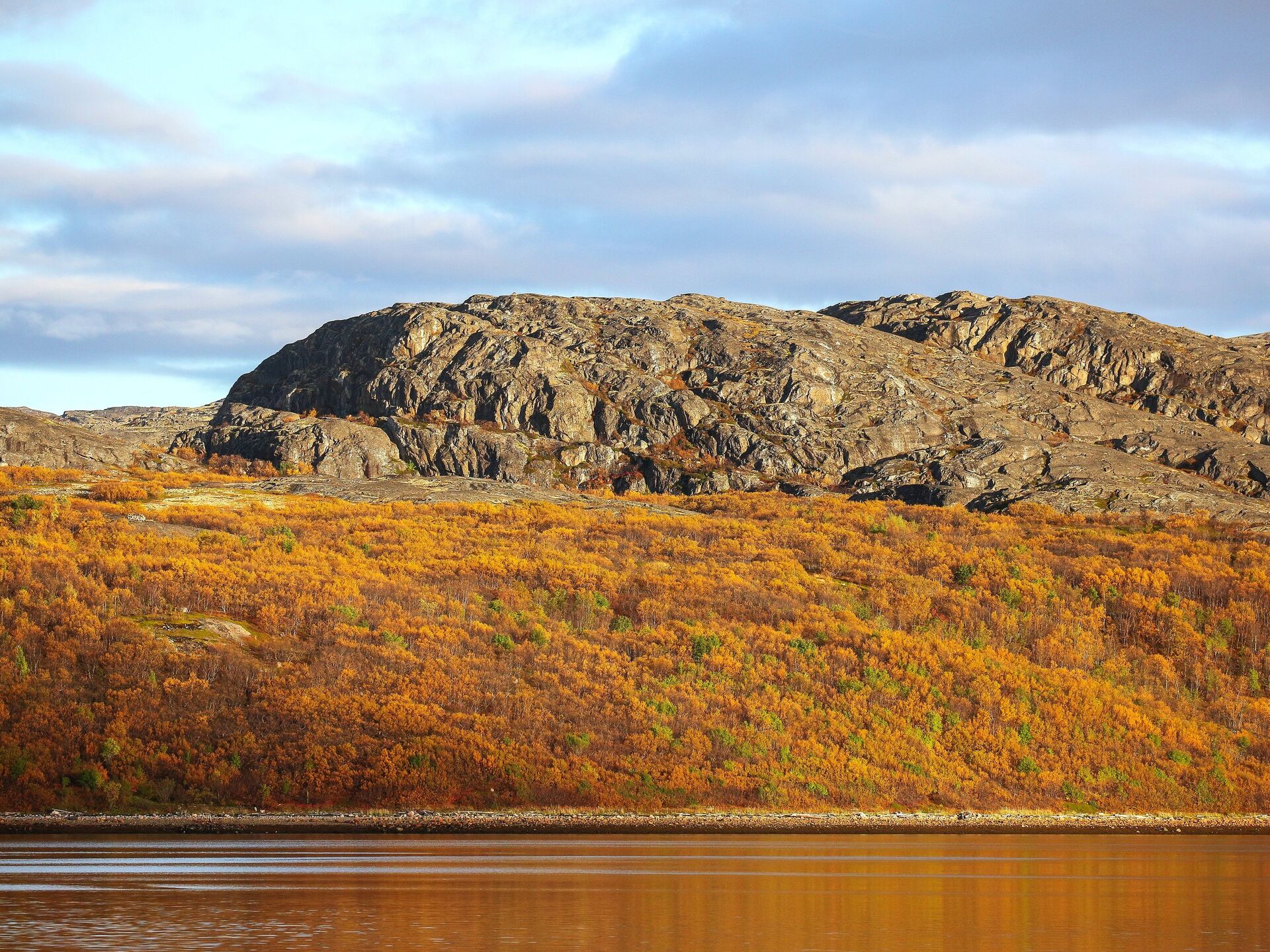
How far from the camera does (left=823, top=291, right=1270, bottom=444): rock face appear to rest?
15238 cm

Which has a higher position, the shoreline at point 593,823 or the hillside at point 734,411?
the hillside at point 734,411

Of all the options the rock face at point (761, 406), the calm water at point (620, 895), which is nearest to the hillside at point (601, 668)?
the calm water at point (620, 895)

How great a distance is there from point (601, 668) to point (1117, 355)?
119241 millimetres

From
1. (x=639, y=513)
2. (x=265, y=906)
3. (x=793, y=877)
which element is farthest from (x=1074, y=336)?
(x=265, y=906)

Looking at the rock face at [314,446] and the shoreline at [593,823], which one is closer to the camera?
the shoreline at [593,823]

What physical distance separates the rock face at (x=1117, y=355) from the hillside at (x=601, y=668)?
2708 inches

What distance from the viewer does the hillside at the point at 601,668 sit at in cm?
5397

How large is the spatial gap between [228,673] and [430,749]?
10286 millimetres

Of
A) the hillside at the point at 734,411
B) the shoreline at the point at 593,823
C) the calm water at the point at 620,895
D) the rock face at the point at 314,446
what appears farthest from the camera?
the hillside at the point at 734,411

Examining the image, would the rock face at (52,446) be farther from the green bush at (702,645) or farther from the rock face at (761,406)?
the green bush at (702,645)

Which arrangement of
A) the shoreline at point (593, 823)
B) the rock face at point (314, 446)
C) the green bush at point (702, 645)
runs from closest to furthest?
1. the shoreline at point (593, 823)
2. the green bush at point (702, 645)
3. the rock face at point (314, 446)

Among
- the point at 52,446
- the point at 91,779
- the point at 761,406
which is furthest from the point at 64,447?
the point at 91,779

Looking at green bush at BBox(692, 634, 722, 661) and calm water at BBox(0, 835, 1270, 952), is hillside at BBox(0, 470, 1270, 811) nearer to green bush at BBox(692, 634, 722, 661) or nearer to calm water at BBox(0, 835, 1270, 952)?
green bush at BBox(692, 634, 722, 661)

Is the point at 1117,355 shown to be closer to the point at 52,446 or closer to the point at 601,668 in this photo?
the point at 601,668
